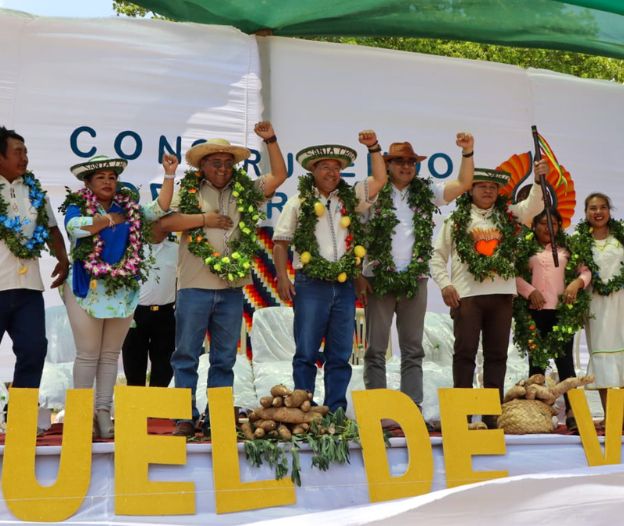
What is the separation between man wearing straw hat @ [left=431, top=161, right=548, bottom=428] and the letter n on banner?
7.47ft

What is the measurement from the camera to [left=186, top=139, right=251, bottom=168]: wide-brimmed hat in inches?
207

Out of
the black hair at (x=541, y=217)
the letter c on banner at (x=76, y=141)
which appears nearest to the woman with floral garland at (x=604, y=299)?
the black hair at (x=541, y=217)

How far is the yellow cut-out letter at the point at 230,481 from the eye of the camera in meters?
4.41

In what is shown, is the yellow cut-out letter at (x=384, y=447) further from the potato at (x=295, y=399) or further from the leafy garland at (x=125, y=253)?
the leafy garland at (x=125, y=253)

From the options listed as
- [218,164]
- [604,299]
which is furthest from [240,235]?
[604,299]

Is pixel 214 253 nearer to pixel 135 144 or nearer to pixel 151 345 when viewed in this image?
pixel 151 345

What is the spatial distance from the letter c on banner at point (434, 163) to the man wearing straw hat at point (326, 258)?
8.81ft

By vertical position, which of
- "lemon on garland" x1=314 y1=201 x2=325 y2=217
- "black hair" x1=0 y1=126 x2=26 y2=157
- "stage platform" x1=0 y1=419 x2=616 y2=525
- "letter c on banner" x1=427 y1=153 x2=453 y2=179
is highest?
"letter c on banner" x1=427 y1=153 x2=453 y2=179

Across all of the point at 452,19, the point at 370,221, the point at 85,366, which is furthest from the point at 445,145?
the point at 85,366

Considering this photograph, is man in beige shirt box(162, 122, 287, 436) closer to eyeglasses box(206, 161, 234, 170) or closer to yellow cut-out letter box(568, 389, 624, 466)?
eyeglasses box(206, 161, 234, 170)

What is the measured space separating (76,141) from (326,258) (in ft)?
9.15

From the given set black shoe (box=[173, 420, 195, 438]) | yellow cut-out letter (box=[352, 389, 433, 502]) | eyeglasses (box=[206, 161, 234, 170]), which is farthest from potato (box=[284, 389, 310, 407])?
eyeglasses (box=[206, 161, 234, 170])

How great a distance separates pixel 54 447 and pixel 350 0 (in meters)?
4.56

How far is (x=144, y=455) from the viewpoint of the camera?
4.39m
